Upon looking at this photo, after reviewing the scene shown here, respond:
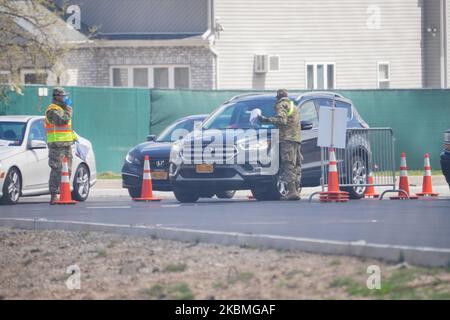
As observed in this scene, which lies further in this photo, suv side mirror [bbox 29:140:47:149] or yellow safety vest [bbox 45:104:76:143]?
suv side mirror [bbox 29:140:47:149]

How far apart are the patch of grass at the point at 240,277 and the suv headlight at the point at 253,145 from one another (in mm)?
8669

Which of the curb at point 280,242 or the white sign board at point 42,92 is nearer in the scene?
the curb at point 280,242

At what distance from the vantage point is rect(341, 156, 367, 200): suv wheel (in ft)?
68.6

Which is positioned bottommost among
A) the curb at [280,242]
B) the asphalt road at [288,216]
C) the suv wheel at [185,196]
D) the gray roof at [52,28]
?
the curb at [280,242]

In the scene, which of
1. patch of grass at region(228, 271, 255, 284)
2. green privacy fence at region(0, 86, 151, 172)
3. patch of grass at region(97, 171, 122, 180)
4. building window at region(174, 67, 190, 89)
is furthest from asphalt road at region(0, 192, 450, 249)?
building window at region(174, 67, 190, 89)

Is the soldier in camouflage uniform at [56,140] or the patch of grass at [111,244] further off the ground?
the soldier in camouflage uniform at [56,140]

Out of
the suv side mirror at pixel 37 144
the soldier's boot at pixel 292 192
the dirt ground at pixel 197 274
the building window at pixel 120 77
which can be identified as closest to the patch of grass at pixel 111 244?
the dirt ground at pixel 197 274

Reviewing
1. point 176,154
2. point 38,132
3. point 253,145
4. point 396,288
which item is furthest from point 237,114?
point 396,288

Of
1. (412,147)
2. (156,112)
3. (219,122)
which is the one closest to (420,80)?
(412,147)

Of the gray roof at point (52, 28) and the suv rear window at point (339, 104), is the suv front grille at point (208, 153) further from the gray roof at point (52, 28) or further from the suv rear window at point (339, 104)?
the gray roof at point (52, 28)

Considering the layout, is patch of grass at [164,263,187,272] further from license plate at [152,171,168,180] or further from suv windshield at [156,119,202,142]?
suv windshield at [156,119,202,142]

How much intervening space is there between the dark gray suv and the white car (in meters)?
2.31

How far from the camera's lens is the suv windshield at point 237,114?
20578 millimetres

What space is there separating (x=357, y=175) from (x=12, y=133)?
5993 mm
